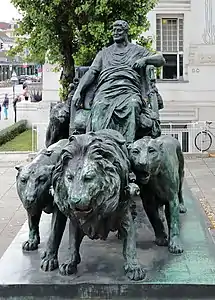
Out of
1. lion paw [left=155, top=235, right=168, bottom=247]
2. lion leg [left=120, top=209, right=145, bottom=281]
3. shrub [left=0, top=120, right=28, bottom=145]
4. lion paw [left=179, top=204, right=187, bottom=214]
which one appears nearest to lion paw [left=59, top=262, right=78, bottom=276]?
lion leg [left=120, top=209, right=145, bottom=281]

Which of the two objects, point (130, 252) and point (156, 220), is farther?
point (156, 220)

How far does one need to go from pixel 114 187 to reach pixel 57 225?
833mm

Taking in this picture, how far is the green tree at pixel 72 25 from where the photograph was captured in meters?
11.4

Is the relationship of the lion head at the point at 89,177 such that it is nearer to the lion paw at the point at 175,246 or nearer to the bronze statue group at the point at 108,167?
the bronze statue group at the point at 108,167

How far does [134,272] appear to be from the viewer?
404cm

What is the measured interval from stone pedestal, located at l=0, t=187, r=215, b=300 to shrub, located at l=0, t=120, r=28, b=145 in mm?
14063

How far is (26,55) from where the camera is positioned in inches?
554

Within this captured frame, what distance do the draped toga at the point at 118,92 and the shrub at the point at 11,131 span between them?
498 inches

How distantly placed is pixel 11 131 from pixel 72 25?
8.43 m

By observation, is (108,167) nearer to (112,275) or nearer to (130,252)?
(130,252)

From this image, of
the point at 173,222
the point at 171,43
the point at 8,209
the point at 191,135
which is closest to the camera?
the point at 173,222

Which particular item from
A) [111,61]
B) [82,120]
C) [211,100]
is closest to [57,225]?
[82,120]

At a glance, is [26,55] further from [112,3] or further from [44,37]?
[112,3]

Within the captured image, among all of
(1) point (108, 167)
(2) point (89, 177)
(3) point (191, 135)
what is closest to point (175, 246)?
(1) point (108, 167)
